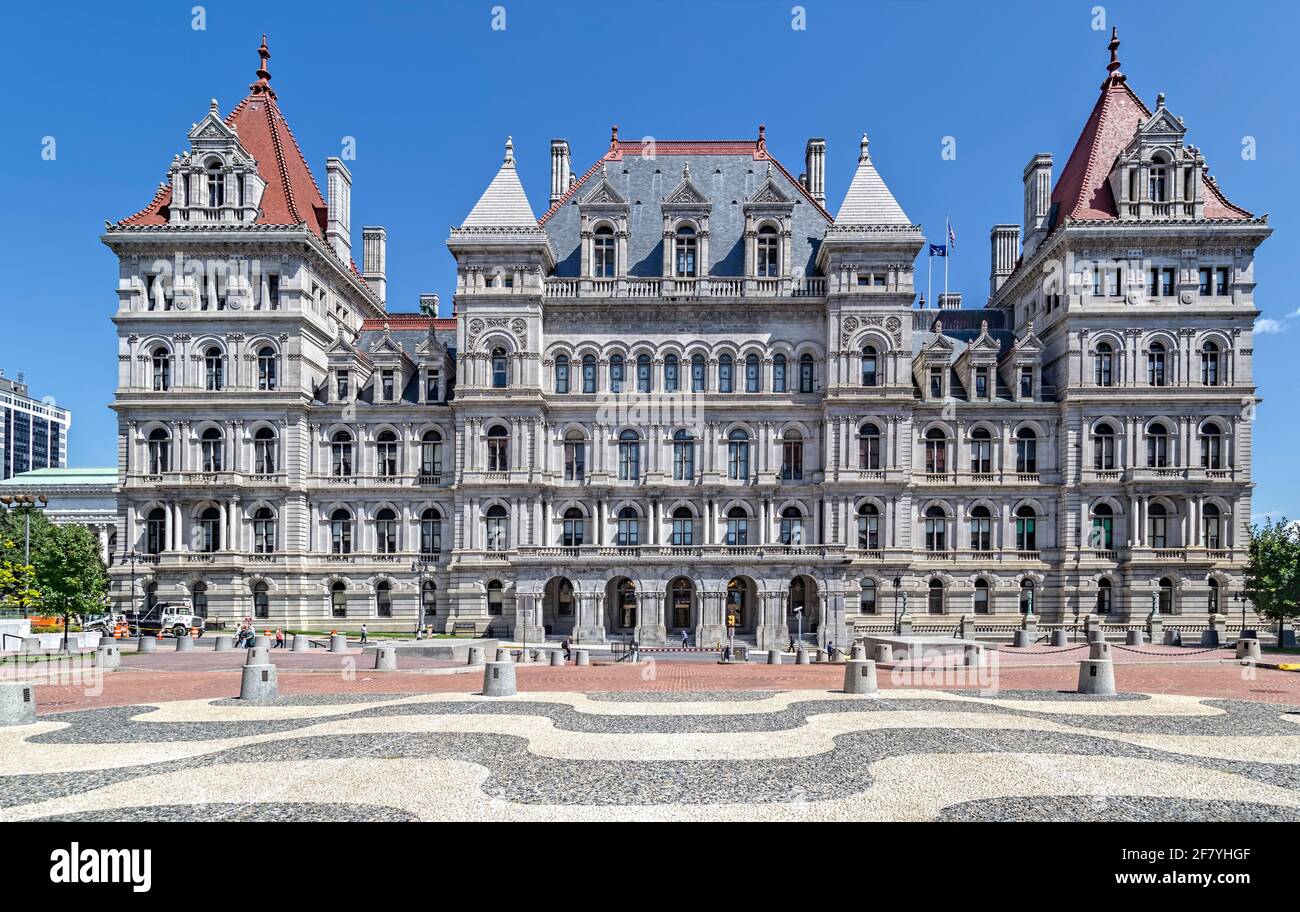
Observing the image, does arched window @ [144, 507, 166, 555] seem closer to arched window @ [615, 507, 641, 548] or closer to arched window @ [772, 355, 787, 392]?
arched window @ [615, 507, 641, 548]

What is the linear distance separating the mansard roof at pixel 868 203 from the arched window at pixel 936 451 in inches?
519

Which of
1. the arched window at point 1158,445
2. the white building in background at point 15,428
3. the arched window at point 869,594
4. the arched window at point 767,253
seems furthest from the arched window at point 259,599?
the white building in background at point 15,428

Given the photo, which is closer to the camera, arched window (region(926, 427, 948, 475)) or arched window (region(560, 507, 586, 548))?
arched window (region(560, 507, 586, 548))

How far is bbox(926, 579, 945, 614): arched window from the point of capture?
50.8 m

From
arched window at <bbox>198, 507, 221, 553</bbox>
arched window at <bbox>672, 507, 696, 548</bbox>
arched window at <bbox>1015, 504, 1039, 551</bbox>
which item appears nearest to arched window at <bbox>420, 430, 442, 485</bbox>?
arched window at <bbox>198, 507, 221, 553</bbox>

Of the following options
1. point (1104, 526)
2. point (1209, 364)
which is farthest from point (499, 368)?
point (1209, 364)

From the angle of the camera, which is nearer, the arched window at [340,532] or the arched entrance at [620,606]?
the arched entrance at [620,606]

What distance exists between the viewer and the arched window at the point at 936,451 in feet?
170

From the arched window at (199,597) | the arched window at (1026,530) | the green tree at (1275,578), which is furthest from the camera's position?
the arched window at (1026,530)

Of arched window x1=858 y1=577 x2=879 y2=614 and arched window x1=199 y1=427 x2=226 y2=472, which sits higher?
arched window x1=199 y1=427 x2=226 y2=472

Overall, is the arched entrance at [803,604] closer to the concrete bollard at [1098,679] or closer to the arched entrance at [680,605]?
the arched entrance at [680,605]

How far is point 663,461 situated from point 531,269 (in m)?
14.4

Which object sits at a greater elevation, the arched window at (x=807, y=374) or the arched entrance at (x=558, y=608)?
the arched window at (x=807, y=374)

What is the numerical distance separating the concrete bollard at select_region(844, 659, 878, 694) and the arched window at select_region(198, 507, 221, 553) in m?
41.9
